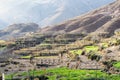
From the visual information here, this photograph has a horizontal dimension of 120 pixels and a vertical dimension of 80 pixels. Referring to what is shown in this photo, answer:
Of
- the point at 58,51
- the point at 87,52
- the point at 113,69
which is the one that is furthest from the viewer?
the point at 58,51

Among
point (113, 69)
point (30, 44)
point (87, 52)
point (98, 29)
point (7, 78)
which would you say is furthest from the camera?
point (98, 29)

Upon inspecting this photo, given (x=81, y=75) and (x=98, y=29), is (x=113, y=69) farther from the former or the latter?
(x=98, y=29)

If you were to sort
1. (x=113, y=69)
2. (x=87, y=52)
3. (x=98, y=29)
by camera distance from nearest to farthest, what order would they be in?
(x=113, y=69) < (x=87, y=52) < (x=98, y=29)

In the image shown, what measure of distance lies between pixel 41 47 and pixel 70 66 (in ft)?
155

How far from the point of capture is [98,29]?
195 metres

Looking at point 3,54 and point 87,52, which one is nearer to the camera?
point 87,52

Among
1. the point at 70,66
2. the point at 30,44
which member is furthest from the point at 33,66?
the point at 30,44

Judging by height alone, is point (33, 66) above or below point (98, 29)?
below

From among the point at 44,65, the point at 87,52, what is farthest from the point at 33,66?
the point at 87,52

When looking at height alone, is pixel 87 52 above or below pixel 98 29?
below

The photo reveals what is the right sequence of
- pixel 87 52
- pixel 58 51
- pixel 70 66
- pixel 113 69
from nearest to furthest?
1. pixel 113 69
2. pixel 70 66
3. pixel 87 52
4. pixel 58 51

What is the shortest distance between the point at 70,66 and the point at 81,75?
1927 cm

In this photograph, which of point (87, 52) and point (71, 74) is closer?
point (71, 74)

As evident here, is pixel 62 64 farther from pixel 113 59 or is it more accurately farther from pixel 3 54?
pixel 3 54
